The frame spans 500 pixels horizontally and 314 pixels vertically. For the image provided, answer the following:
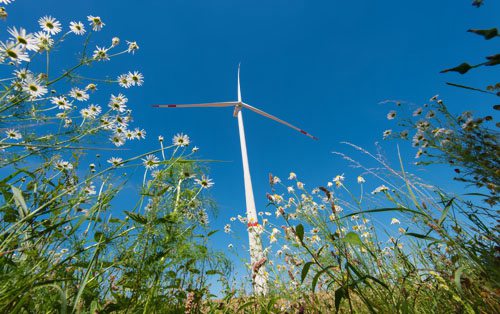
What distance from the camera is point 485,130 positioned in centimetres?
246

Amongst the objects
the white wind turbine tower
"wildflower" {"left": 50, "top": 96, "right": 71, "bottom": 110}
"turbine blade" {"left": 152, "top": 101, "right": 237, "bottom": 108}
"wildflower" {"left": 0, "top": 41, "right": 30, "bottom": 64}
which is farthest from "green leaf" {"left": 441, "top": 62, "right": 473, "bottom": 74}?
"turbine blade" {"left": 152, "top": 101, "right": 237, "bottom": 108}

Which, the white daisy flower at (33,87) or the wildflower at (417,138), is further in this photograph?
the wildflower at (417,138)

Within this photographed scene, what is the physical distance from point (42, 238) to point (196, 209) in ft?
3.98

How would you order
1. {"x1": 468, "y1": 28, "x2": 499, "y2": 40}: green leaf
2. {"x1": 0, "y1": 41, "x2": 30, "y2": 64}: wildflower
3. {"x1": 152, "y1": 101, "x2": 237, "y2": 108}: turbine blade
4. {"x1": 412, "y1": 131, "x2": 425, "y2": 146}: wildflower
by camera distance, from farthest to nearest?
{"x1": 152, "y1": 101, "x2": 237, "y2": 108}: turbine blade → {"x1": 412, "y1": 131, "x2": 425, "y2": 146}: wildflower → {"x1": 0, "y1": 41, "x2": 30, "y2": 64}: wildflower → {"x1": 468, "y1": 28, "x2": 499, "y2": 40}: green leaf

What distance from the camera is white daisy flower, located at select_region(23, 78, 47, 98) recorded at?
7.65 ft

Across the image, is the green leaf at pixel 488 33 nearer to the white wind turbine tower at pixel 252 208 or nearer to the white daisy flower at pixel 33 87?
the white wind turbine tower at pixel 252 208

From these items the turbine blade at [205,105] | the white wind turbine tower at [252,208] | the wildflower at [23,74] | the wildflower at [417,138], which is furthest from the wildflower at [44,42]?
the turbine blade at [205,105]

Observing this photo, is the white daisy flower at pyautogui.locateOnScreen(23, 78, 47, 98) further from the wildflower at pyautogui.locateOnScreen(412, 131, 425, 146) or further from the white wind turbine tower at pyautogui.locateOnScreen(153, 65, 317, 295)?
the wildflower at pyautogui.locateOnScreen(412, 131, 425, 146)

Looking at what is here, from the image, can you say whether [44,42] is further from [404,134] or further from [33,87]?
[404,134]

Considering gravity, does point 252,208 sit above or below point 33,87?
above

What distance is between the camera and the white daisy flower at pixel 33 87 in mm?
2333

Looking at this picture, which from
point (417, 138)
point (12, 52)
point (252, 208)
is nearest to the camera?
point (12, 52)

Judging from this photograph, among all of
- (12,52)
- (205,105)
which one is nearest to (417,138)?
(12,52)

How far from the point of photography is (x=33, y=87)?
2455mm
